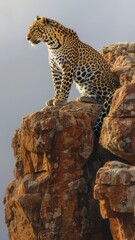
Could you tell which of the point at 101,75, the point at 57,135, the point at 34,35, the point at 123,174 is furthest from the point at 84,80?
the point at 123,174

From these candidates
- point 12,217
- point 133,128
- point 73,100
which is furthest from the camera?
point 73,100

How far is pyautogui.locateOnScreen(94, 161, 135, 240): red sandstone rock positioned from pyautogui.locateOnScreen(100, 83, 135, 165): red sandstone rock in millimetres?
1796

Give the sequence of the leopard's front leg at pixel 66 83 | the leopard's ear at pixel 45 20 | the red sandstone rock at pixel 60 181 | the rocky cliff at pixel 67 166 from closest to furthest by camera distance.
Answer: the rocky cliff at pixel 67 166
the red sandstone rock at pixel 60 181
the leopard's front leg at pixel 66 83
the leopard's ear at pixel 45 20

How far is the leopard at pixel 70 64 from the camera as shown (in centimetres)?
2520

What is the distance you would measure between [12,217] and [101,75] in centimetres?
629

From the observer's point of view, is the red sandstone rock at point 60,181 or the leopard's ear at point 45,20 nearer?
the red sandstone rock at point 60,181

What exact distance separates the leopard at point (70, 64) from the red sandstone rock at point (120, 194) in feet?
20.9

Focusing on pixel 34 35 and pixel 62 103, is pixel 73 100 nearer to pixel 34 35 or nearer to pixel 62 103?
pixel 62 103

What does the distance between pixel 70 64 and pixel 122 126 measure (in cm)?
544

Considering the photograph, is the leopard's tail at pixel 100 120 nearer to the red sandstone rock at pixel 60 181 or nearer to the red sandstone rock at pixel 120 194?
the red sandstone rock at pixel 60 181

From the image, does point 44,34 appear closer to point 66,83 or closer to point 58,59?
point 58,59

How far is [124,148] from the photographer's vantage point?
20766 millimetres

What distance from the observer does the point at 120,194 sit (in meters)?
18.8

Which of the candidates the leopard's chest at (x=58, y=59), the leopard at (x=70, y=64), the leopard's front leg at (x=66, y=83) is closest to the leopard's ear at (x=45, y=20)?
the leopard at (x=70, y=64)
